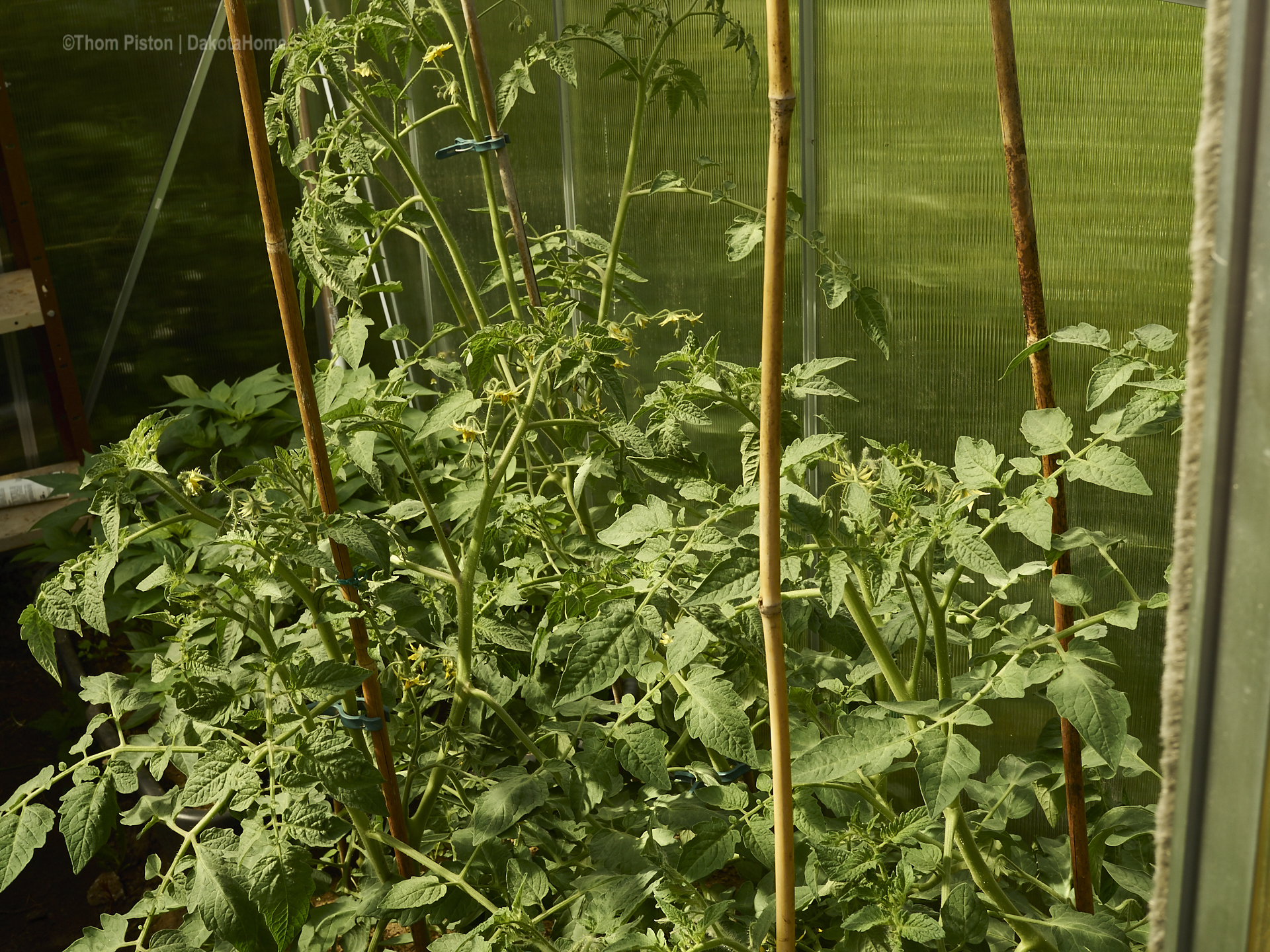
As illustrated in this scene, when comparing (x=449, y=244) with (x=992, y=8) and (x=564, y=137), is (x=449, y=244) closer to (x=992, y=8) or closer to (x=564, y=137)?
(x=992, y=8)

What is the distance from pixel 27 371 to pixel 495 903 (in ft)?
8.77

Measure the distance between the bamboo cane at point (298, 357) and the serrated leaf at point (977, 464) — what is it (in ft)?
2.05

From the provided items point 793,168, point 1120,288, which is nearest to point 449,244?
point 793,168

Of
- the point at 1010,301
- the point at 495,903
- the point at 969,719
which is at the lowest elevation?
the point at 495,903

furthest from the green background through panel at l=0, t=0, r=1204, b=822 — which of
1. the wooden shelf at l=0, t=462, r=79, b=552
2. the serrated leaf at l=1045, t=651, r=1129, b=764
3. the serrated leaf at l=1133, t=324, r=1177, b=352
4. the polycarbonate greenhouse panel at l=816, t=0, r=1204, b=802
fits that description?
the wooden shelf at l=0, t=462, r=79, b=552

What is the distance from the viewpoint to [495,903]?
1324 mm

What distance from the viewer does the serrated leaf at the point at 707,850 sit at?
42.6 inches

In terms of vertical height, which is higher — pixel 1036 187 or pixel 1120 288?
pixel 1036 187

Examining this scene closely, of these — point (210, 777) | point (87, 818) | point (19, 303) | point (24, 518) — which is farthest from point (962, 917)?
point (19, 303)

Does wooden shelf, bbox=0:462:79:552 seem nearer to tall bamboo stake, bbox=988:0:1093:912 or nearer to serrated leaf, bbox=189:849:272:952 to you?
serrated leaf, bbox=189:849:272:952

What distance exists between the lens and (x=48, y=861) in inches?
95.8

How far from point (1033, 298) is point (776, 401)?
1.35 ft

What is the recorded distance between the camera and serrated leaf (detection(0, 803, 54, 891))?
1081mm

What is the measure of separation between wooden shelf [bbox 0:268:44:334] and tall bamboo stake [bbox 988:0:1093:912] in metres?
2.81
